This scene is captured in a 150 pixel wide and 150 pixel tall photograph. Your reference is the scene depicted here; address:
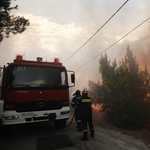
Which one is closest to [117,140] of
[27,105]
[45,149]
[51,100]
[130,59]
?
[45,149]

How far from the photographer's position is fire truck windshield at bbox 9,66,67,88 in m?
4.39

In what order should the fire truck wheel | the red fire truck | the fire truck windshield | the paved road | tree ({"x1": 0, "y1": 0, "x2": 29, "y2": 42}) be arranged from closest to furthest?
the paved road < the red fire truck < the fire truck windshield < the fire truck wheel < tree ({"x1": 0, "y1": 0, "x2": 29, "y2": 42})

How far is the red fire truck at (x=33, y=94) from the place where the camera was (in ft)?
13.7

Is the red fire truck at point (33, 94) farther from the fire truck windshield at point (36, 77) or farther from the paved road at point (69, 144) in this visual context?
the paved road at point (69, 144)

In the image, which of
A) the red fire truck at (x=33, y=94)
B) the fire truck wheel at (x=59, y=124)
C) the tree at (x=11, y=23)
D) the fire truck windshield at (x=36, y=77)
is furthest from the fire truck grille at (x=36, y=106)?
the tree at (x=11, y=23)

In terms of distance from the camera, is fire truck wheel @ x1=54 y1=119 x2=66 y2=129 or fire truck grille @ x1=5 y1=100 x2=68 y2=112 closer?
fire truck grille @ x1=5 y1=100 x2=68 y2=112

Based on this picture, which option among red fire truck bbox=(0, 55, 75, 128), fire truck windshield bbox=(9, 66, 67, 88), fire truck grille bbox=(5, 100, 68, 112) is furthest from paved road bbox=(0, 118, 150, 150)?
fire truck windshield bbox=(9, 66, 67, 88)

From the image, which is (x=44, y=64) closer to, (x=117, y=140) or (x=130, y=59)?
(x=117, y=140)

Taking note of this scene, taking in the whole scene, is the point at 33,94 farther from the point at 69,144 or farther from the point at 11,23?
the point at 11,23

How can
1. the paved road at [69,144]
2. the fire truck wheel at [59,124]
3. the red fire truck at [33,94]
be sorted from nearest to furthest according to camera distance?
the paved road at [69,144] < the red fire truck at [33,94] < the fire truck wheel at [59,124]

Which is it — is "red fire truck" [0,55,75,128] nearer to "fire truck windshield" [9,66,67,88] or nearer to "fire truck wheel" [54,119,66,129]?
"fire truck windshield" [9,66,67,88]

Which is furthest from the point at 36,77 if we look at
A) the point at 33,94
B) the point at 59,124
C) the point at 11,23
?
the point at 11,23

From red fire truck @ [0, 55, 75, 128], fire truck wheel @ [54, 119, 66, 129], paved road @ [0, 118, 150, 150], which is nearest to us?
paved road @ [0, 118, 150, 150]

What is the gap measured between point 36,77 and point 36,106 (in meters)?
0.98
